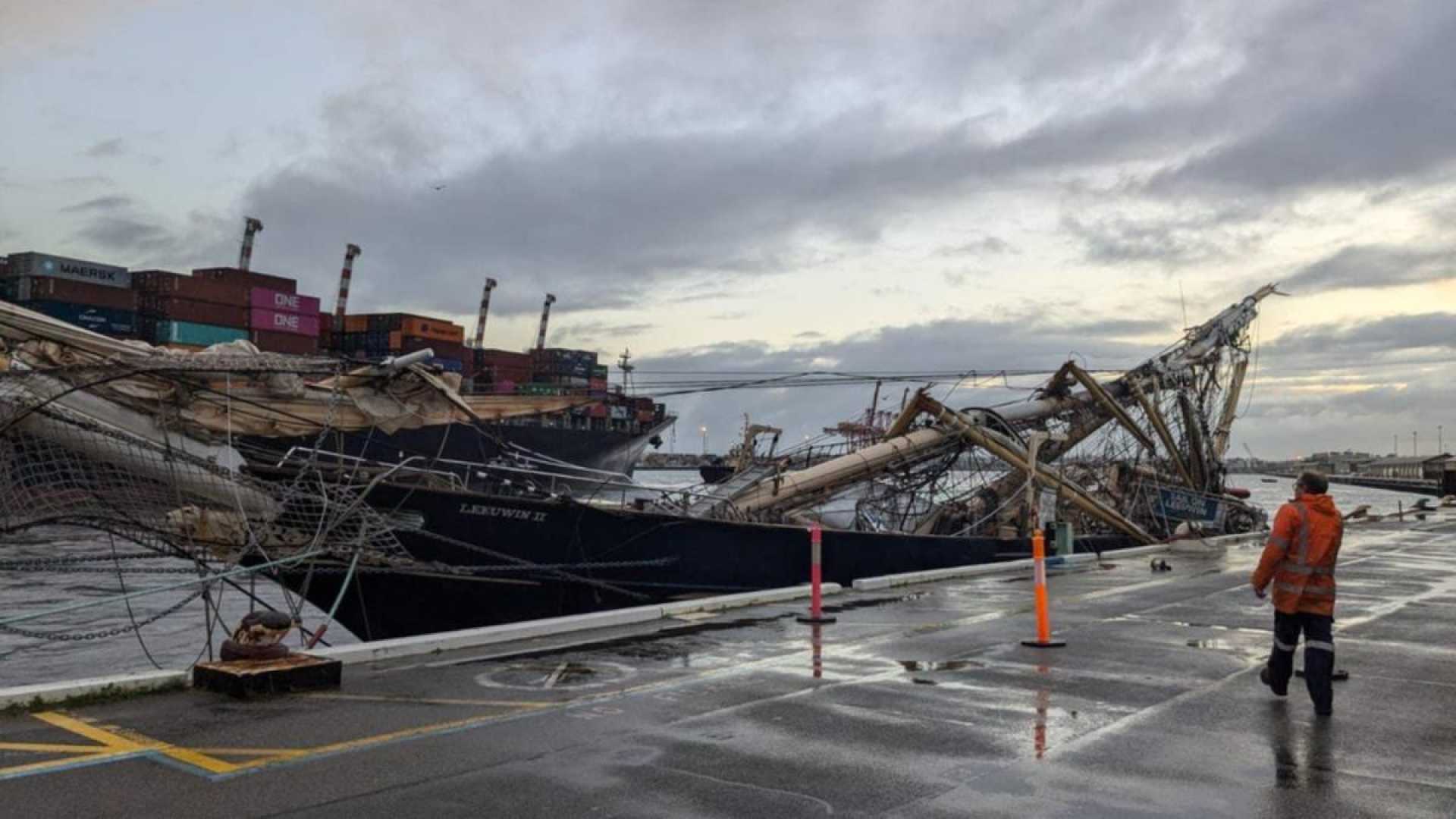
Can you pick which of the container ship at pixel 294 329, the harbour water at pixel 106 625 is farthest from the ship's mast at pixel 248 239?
the harbour water at pixel 106 625

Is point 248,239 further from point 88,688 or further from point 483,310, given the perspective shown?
point 88,688

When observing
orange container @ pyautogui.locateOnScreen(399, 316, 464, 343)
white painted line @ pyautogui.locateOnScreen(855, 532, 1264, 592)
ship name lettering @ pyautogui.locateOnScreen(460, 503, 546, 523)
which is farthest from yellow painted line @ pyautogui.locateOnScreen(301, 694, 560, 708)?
orange container @ pyautogui.locateOnScreen(399, 316, 464, 343)

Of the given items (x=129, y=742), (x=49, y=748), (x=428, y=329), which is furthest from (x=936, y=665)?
(x=428, y=329)

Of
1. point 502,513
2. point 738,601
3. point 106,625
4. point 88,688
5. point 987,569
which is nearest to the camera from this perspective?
point 88,688

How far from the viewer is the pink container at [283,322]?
6838cm

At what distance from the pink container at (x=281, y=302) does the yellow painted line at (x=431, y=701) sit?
6633 cm

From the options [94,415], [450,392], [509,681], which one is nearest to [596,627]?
[509,681]

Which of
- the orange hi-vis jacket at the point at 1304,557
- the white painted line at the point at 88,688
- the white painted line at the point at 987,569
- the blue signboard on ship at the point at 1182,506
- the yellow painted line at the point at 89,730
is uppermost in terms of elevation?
the orange hi-vis jacket at the point at 1304,557

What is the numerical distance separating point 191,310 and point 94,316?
532 centimetres

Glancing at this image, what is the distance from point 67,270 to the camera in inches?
2420

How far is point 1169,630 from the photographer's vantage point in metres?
11.9

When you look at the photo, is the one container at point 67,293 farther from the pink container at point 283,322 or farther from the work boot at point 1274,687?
the work boot at point 1274,687

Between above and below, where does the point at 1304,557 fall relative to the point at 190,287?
below

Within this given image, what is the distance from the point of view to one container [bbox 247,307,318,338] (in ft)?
224
